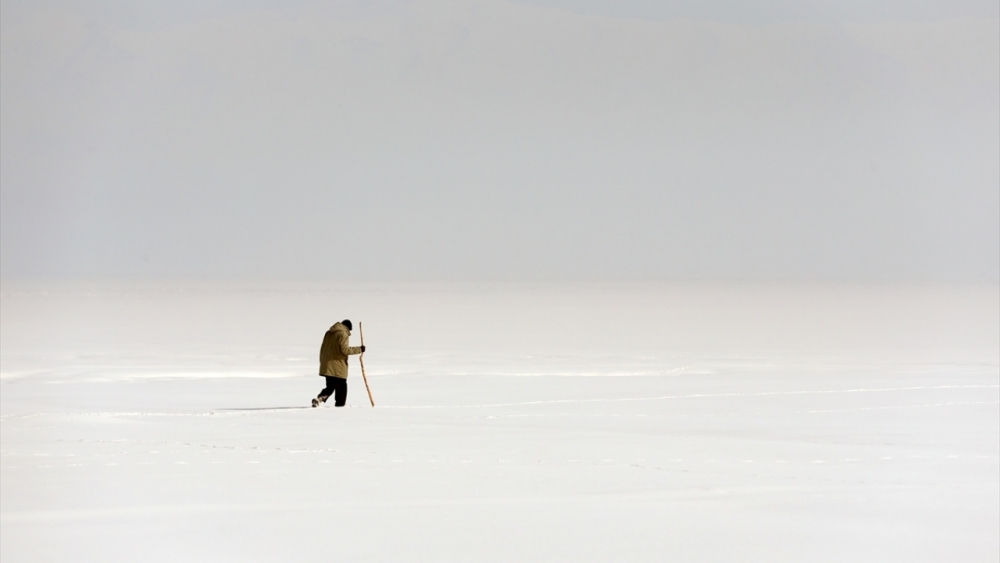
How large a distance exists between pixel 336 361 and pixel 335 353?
81mm

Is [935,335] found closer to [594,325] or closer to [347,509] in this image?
[594,325]

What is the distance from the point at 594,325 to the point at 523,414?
82.0 feet

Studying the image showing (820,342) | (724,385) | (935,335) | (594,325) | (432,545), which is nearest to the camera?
(432,545)

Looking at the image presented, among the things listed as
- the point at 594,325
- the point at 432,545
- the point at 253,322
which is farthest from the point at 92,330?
the point at 432,545

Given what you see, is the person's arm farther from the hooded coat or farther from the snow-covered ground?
the snow-covered ground

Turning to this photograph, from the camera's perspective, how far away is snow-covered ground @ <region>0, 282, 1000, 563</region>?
6.96m

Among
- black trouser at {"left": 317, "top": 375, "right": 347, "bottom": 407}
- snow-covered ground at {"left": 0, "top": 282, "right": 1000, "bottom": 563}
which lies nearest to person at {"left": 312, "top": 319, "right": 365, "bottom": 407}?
black trouser at {"left": 317, "top": 375, "right": 347, "bottom": 407}

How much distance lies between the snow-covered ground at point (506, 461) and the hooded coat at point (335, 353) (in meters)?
0.47

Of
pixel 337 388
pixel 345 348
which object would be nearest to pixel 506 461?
pixel 345 348

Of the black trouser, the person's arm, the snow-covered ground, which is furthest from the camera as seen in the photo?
the black trouser

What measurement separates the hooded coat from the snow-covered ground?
1.54 ft

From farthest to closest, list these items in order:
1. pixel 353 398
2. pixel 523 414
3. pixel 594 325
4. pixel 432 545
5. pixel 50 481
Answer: pixel 594 325 < pixel 353 398 < pixel 523 414 < pixel 50 481 < pixel 432 545

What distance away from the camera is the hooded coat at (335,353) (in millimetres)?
13445

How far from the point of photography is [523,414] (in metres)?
13.2
